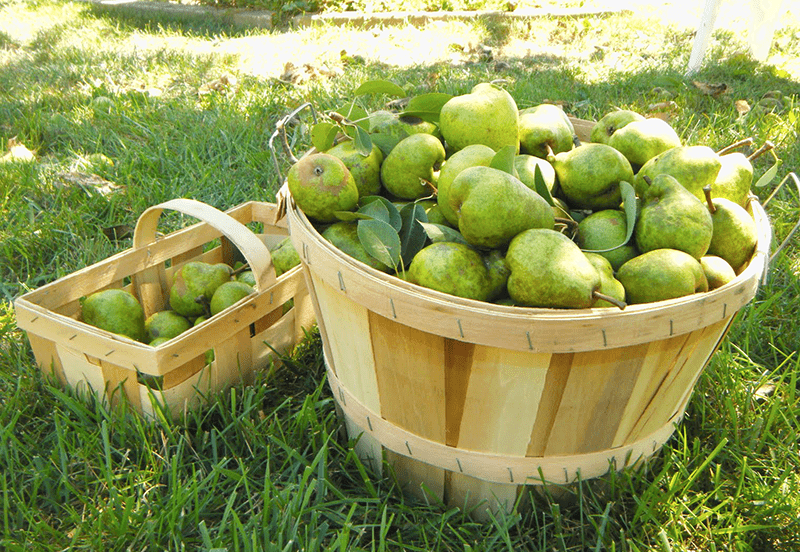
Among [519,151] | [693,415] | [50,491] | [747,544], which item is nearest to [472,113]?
[519,151]

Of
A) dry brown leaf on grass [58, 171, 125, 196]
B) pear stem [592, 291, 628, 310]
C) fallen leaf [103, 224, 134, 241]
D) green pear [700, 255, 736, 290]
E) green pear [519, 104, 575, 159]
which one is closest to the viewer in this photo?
pear stem [592, 291, 628, 310]

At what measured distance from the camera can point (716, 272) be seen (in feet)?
5.51

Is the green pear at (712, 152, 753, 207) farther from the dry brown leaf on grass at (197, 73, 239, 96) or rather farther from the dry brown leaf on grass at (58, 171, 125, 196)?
the dry brown leaf on grass at (197, 73, 239, 96)

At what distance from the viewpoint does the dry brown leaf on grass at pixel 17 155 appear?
3613 millimetres

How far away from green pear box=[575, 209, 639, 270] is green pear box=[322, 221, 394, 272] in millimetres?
566

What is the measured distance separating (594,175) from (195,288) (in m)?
1.44

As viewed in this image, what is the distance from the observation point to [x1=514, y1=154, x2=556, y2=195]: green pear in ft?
6.19

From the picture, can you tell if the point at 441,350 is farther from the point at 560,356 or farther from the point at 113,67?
the point at 113,67

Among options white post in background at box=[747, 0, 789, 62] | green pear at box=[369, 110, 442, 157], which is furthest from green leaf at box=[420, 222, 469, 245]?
white post in background at box=[747, 0, 789, 62]

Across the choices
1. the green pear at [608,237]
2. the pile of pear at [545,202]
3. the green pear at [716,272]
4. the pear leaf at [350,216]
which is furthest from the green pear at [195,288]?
the green pear at [716,272]

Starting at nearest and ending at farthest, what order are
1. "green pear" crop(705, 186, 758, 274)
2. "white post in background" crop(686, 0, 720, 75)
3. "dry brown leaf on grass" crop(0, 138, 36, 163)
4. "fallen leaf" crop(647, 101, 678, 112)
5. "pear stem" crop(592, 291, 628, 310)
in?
1. "pear stem" crop(592, 291, 628, 310)
2. "green pear" crop(705, 186, 758, 274)
3. "dry brown leaf on grass" crop(0, 138, 36, 163)
4. "fallen leaf" crop(647, 101, 678, 112)
5. "white post in background" crop(686, 0, 720, 75)

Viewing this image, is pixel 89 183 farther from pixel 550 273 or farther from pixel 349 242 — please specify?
pixel 550 273

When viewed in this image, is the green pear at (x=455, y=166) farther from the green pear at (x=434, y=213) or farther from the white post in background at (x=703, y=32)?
the white post in background at (x=703, y=32)

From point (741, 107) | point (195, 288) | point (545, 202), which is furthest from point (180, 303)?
point (741, 107)
